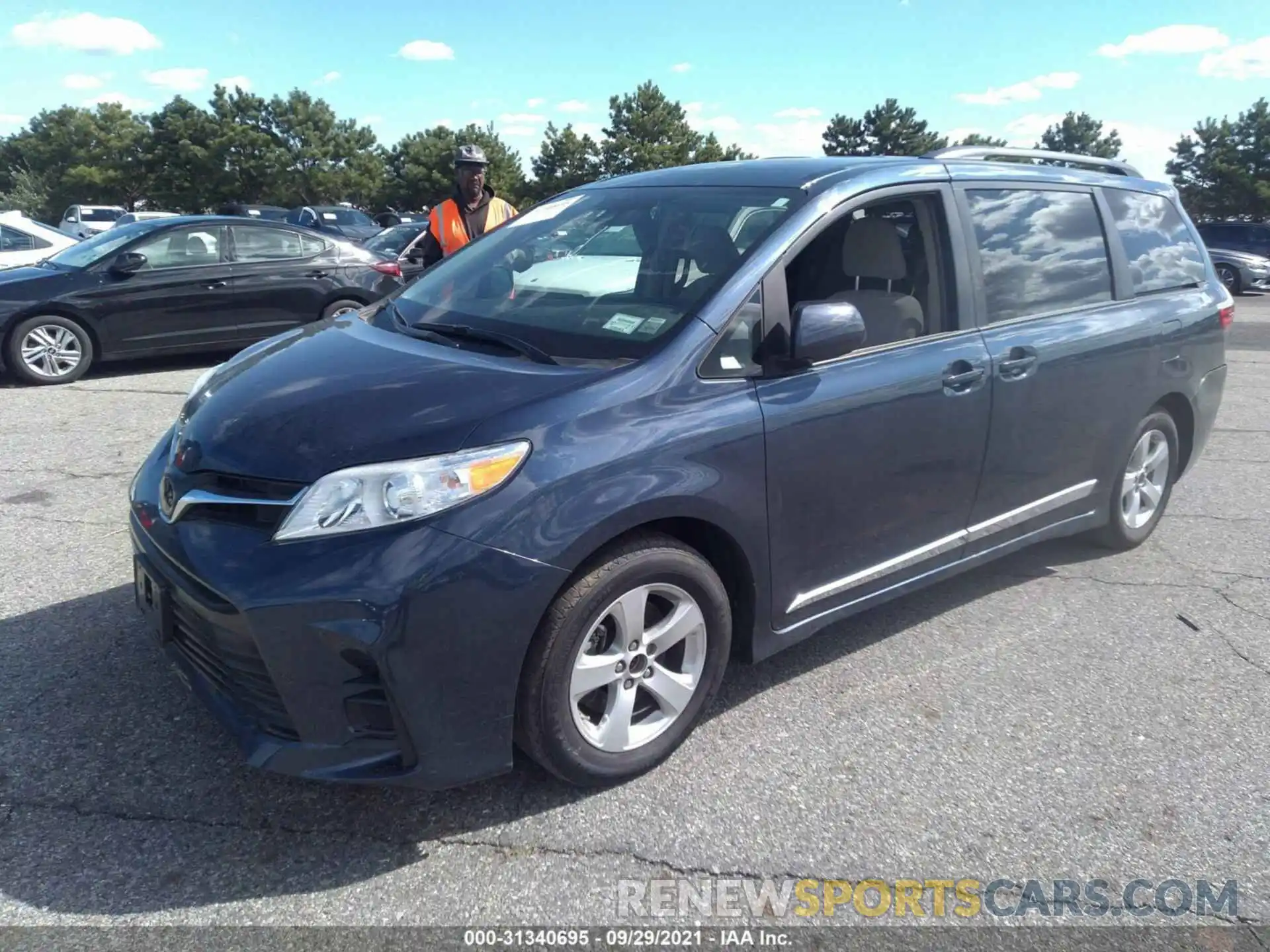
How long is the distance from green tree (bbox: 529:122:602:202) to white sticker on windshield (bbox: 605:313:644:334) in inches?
2117

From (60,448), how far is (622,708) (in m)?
5.04

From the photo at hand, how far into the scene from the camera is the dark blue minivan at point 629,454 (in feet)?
7.77

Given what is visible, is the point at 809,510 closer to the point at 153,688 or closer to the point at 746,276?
the point at 746,276

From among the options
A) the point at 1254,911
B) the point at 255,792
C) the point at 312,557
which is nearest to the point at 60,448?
the point at 255,792

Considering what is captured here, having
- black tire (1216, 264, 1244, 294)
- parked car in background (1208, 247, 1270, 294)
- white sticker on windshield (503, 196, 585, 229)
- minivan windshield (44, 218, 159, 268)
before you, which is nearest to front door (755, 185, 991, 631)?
white sticker on windshield (503, 196, 585, 229)

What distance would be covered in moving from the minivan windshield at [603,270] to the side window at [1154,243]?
2.08 metres

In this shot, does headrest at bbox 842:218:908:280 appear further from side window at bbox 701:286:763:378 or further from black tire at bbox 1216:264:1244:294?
black tire at bbox 1216:264:1244:294

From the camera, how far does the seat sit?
3.41 meters

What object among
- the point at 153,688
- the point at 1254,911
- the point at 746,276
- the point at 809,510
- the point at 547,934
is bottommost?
the point at 1254,911

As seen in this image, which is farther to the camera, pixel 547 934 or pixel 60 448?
pixel 60 448

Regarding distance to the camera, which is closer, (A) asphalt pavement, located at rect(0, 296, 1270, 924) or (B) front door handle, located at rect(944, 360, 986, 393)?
(A) asphalt pavement, located at rect(0, 296, 1270, 924)

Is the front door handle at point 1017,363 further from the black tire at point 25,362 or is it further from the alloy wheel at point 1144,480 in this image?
the black tire at point 25,362

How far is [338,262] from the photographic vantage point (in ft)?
32.5

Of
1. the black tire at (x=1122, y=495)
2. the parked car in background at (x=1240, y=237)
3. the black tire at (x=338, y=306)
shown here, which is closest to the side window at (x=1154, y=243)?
the black tire at (x=1122, y=495)
